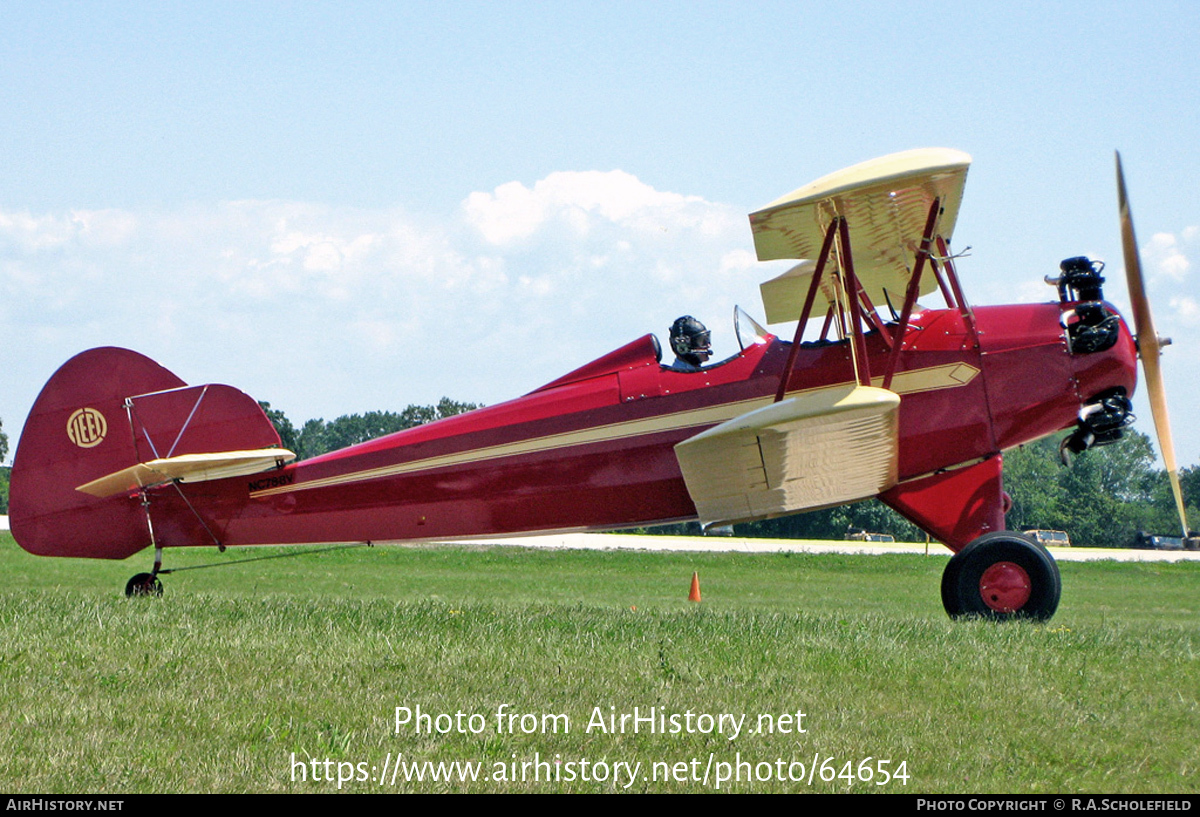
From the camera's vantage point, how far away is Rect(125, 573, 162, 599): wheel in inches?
415

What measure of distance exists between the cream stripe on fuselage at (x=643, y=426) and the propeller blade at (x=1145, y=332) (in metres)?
1.61

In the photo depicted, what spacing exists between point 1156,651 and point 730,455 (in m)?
3.24

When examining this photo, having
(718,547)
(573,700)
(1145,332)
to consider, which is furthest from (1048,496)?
(573,700)

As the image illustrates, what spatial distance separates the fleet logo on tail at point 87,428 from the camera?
35.5 feet

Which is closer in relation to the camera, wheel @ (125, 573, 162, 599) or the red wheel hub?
the red wheel hub

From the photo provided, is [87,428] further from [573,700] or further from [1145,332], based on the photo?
[1145,332]

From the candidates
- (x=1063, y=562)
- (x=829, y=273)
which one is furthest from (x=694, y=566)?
(x=829, y=273)

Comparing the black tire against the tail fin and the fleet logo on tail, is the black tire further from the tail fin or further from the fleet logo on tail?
the fleet logo on tail

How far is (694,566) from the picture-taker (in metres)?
26.9

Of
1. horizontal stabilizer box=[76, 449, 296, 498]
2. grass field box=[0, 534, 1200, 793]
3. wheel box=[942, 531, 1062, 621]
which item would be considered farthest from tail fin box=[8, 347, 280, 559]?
wheel box=[942, 531, 1062, 621]

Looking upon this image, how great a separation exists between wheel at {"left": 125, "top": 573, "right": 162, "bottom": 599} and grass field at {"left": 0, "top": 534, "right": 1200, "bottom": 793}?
1.26 metres

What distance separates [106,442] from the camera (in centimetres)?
1081

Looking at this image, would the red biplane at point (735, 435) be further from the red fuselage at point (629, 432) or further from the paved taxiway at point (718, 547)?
the paved taxiway at point (718, 547)

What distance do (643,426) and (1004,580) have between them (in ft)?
10.5
